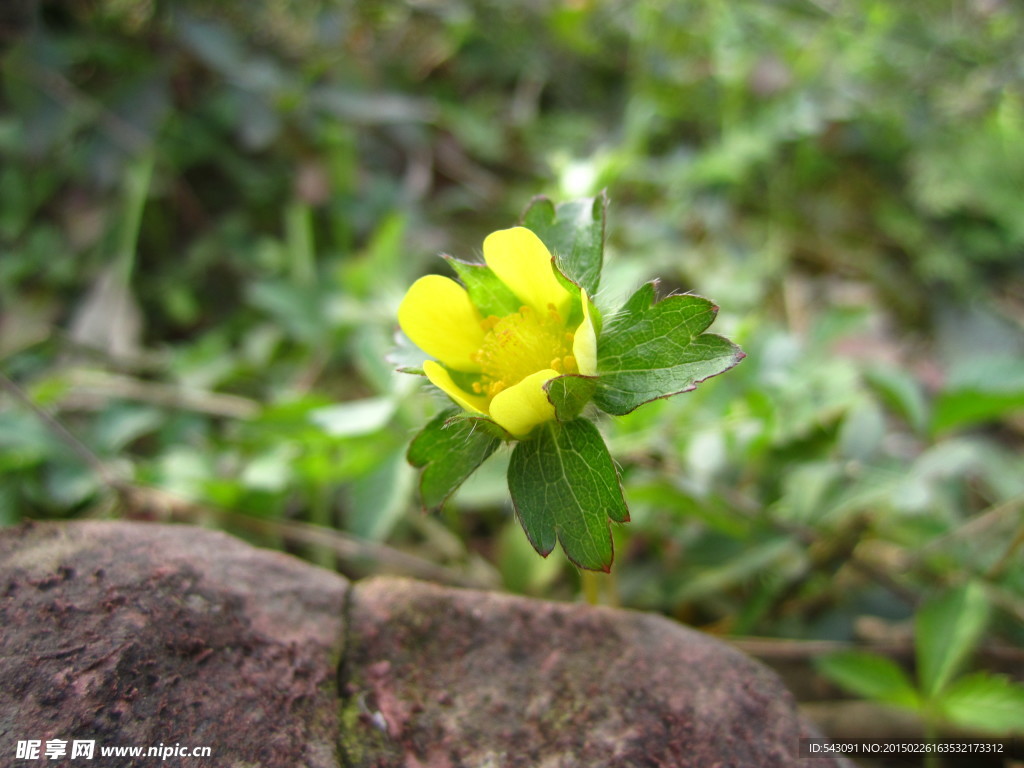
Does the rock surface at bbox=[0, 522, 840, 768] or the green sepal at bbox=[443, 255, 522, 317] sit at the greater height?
the green sepal at bbox=[443, 255, 522, 317]

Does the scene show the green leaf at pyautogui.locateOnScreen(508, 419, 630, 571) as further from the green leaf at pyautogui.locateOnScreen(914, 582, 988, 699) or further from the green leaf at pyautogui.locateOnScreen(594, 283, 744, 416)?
the green leaf at pyautogui.locateOnScreen(914, 582, 988, 699)

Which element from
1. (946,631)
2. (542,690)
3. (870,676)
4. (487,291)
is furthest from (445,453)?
(946,631)

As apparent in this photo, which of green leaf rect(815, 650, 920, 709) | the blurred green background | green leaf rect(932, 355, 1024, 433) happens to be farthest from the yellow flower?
green leaf rect(932, 355, 1024, 433)

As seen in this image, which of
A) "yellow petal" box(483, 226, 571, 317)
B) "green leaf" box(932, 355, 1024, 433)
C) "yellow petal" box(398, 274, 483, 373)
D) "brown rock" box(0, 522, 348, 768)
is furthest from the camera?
"green leaf" box(932, 355, 1024, 433)

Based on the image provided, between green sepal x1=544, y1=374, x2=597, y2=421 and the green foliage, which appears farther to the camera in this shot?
the green foliage

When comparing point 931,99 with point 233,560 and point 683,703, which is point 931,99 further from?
point 233,560

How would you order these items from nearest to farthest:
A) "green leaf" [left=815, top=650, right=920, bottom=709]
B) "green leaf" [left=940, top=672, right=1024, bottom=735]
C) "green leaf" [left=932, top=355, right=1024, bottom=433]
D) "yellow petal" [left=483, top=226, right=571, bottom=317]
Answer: "yellow petal" [left=483, top=226, right=571, bottom=317], "green leaf" [left=940, top=672, right=1024, bottom=735], "green leaf" [left=815, top=650, right=920, bottom=709], "green leaf" [left=932, top=355, right=1024, bottom=433]
